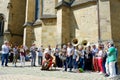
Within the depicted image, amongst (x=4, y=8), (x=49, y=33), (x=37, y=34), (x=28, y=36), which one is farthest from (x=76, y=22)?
(x=4, y=8)

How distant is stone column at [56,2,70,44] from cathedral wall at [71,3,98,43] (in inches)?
14.6

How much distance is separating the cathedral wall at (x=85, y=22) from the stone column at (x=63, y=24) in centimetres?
37

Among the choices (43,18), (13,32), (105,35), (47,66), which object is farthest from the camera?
(13,32)

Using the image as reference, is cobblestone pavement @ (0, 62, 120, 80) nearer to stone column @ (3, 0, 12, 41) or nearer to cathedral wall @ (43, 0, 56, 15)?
cathedral wall @ (43, 0, 56, 15)

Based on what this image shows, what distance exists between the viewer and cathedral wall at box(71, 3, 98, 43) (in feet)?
44.4

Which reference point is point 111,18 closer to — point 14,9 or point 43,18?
point 43,18

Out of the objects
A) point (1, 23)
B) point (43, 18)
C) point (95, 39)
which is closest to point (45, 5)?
point (43, 18)

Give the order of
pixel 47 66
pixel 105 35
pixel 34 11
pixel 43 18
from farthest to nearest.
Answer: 1. pixel 34 11
2. pixel 43 18
3. pixel 105 35
4. pixel 47 66

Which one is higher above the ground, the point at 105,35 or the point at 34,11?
the point at 34,11

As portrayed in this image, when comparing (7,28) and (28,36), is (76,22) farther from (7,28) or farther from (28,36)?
(7,28)

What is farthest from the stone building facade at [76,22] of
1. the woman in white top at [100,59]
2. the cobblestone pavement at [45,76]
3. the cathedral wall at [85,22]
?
the cobblestone pavement at [45,76]

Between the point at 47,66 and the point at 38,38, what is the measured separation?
8.06 meters

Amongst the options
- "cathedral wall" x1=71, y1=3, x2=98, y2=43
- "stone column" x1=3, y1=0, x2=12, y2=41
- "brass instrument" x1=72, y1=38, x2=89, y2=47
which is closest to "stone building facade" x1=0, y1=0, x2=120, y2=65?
"cathedral wall" x1=71, y1=3, x2=98, y2=43

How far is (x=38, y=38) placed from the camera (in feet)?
63.1
